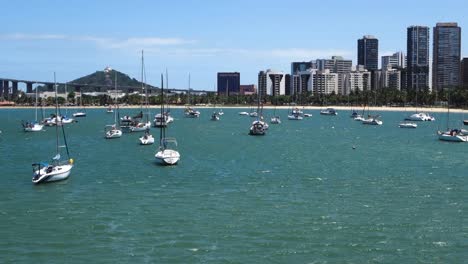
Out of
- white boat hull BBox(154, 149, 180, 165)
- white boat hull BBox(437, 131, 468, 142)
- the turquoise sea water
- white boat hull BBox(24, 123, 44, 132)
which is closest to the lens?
the turquoise sea water

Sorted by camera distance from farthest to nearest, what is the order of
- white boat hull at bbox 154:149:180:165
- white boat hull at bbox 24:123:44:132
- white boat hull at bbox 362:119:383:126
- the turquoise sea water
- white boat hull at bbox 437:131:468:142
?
white boat hull at bbox 362:119:383:126, white boat hull at bbox 24:123:44:132, white boat hull at bbox 437:131:468:142, white boat hull at bbox 154:149:180:165, the turquoise sea water

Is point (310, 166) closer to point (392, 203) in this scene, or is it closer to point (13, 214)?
point (392, 203)

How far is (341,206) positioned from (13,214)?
70.6 feet

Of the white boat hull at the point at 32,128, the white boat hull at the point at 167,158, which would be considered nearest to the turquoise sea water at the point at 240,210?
the white boat hull at the point at 167,158

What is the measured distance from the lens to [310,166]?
220 ft

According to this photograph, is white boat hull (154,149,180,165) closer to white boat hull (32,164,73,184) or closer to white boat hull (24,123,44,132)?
white boat hull (32,164,73,184)

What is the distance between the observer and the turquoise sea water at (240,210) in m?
32.2

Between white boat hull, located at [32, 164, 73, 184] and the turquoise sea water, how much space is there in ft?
1.97

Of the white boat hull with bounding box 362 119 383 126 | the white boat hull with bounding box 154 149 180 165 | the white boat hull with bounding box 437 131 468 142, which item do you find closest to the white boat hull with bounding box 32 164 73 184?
the white boat hull with bounding box 154 149 180 165

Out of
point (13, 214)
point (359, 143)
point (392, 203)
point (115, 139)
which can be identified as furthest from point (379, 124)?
point (13, 214)

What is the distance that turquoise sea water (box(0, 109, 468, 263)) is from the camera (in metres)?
32.2

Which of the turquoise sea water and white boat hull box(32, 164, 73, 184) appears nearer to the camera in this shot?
the turquoise sea water

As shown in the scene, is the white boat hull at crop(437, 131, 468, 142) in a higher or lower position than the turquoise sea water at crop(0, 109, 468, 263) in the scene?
higher

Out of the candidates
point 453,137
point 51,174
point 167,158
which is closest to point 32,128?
point 167,158
